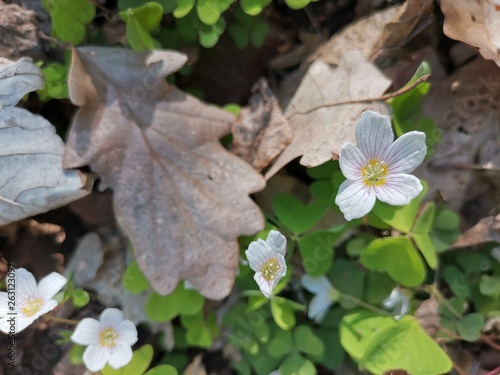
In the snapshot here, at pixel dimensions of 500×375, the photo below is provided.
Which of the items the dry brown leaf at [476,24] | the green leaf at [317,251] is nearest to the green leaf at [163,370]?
the green leaf at [317,251]

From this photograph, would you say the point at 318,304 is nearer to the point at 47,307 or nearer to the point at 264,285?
the point at 264,285

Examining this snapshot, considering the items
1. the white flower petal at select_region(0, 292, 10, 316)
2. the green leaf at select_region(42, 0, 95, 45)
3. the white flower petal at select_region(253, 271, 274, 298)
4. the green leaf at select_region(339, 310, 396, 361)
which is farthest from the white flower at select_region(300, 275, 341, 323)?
the green leaf at select_region(42, 0, 95, 45)

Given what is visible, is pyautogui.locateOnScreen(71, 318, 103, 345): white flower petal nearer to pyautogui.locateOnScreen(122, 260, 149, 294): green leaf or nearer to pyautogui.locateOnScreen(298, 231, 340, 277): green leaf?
pyautogui.locateOnScreen(122, 260, 149, 294): green leaf

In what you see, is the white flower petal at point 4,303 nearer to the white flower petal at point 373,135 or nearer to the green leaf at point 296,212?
the green leaf at point 296,212

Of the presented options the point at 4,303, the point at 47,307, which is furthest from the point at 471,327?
the point at 4,303

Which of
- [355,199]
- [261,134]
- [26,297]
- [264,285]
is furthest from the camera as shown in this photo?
[261,134]

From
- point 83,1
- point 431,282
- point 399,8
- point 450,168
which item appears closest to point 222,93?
point 83,1
